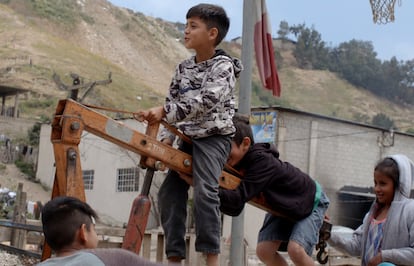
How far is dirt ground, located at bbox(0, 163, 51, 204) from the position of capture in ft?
126

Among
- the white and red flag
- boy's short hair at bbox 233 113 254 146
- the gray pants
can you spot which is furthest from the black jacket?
the white and red flag

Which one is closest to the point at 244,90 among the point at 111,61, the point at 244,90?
the point at 244,90

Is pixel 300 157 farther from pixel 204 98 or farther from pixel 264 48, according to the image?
pixel 204 98

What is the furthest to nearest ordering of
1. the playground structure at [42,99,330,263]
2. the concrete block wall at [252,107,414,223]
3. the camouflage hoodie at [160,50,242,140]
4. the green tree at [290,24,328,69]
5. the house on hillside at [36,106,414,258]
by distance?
the green tree at [290,24,328,69] → the concrete block wall at [252,107,414,223] → the house on hillside at [36,106,414,258] → the camouflage hoodie at [160,50,242,140] → the playground structure at [42,99,330,263]

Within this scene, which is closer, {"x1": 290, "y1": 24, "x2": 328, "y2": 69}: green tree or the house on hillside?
the house on hillside

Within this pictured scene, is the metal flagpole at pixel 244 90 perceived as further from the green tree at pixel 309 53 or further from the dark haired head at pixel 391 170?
the green tree at pixel 309 53

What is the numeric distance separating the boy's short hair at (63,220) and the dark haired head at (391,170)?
8.14ft

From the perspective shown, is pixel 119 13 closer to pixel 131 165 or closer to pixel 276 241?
pixel 131 165

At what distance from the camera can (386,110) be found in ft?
335

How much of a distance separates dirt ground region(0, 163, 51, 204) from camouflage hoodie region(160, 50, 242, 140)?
33.2m

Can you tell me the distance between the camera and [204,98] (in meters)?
4.71

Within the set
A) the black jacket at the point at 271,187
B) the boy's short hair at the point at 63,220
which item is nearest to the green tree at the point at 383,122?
the black jacket at the point at 271,187

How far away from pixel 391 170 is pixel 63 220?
2599mm

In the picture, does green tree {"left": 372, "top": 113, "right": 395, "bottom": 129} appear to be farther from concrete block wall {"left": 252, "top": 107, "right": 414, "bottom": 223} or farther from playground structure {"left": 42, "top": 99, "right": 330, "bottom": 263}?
playground structure {"left": 42, "top": 99, "right": 330, "bottom": 263}
